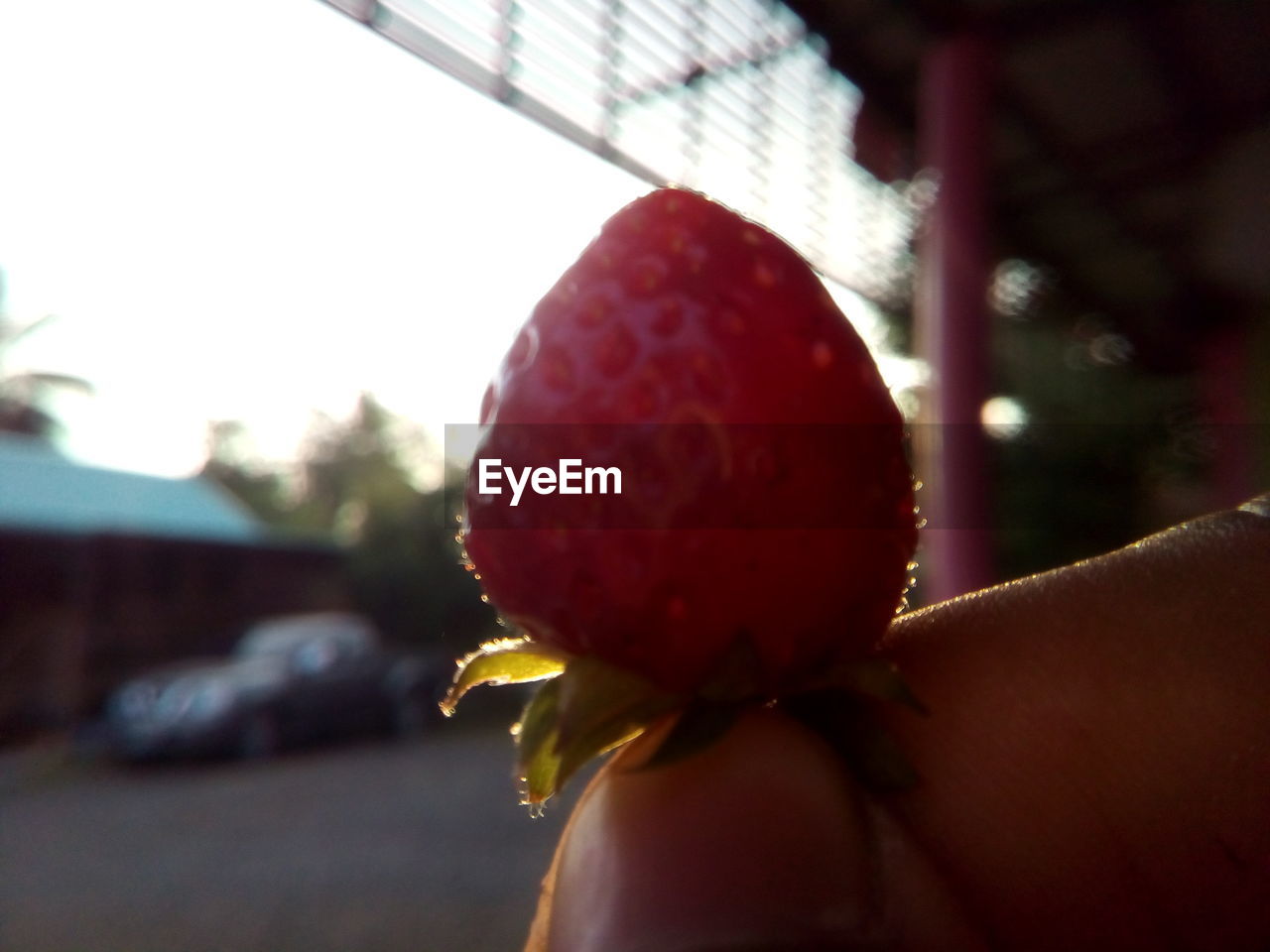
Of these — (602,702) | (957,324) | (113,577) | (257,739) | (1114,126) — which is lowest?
(257,739)

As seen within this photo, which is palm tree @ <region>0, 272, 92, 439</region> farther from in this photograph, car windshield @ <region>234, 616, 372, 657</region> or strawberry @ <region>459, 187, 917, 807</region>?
strawberry @ <region>459, 187, 917, 807</region>

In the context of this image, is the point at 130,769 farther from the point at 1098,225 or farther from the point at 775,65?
the point at 1098,225

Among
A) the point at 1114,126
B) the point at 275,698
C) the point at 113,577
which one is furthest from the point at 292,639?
the point at 1114,126

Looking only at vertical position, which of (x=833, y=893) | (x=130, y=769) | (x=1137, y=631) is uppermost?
(x=1137, y=631)

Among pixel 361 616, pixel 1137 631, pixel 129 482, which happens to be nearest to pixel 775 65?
pixel 1137 631

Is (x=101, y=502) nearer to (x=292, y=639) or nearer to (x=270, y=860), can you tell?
(x=292, y=639)
